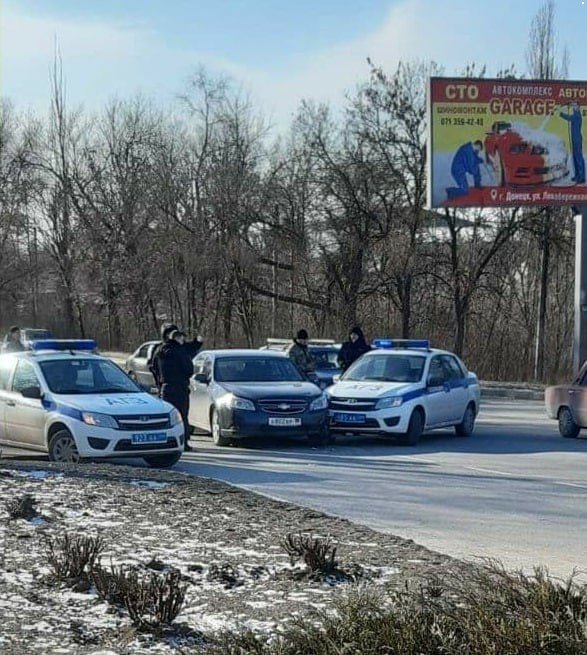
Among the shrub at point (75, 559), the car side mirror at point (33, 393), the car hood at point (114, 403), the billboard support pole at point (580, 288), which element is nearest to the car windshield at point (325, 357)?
the billboard support pole at point (580, 288)

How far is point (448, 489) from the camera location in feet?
42.3


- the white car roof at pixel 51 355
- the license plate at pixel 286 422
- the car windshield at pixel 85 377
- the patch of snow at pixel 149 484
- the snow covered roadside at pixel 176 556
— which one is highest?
the white car roof at pixel 51 355

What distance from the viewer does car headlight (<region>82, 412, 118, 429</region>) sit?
583 inches

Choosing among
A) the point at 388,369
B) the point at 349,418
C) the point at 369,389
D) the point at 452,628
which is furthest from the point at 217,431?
the point at 452,628

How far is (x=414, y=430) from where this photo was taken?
18.7 meters

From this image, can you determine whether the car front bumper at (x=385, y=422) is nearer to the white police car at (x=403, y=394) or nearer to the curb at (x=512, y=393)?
the white police car at (x=403, y=394)

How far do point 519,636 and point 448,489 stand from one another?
8.01 meters

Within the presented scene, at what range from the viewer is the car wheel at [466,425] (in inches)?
800

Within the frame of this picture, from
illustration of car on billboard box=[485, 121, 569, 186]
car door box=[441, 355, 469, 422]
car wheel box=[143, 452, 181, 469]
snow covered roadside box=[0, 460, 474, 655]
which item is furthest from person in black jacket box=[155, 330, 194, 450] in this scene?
illustration of car on billboard box=[485, 121, 569, 186]

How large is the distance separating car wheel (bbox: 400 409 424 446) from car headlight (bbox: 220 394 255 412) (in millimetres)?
2563

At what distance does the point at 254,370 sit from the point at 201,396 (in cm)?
101

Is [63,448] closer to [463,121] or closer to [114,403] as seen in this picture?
[114,403]

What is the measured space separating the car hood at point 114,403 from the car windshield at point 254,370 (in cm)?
374

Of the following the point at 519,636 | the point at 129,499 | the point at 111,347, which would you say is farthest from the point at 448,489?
the point at 111,347
